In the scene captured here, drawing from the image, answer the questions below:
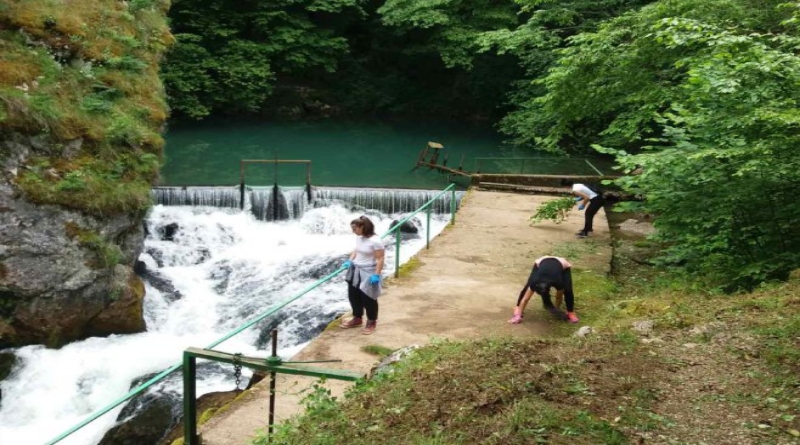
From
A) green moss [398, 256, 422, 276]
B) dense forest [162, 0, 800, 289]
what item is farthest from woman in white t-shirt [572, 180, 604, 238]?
green moss [398, 256, 422, 276]

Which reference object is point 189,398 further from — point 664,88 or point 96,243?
point 664,88

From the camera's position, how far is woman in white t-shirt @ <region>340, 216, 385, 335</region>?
308 inches

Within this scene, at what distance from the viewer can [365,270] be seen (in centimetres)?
798

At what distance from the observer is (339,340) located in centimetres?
813

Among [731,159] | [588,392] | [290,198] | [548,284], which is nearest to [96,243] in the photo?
[290,198]

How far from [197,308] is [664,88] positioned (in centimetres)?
975

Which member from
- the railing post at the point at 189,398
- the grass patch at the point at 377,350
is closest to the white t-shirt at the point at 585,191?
the grass patch at the point at 377,350

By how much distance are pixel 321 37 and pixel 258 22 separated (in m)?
3.15

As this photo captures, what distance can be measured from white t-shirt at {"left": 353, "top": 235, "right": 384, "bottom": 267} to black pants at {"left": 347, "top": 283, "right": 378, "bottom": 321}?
0.41 meters

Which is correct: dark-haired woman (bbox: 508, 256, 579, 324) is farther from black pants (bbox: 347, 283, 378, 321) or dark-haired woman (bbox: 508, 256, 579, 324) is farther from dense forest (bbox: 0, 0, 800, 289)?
black pants (bbox: 347, 283, 378, 321)

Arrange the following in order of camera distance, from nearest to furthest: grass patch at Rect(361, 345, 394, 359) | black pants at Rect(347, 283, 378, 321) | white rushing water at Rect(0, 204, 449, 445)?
grass patch at Rect(361, 345, 394, 359), black pants at Rect(347, 283, 378, 321), white rushing water at Rect(0, 204, 449, 445)

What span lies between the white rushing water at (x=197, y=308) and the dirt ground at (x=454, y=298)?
6.29 ft

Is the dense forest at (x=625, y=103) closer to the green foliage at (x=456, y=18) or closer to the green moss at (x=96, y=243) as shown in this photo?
the green foliage at (x=456, y=18)

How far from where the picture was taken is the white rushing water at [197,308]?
10445 millimetres
